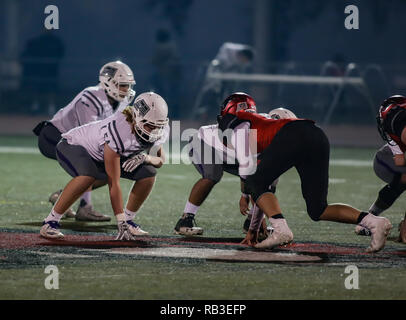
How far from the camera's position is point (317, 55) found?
3106cm

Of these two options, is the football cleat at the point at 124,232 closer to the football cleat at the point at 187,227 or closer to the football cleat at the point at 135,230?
the football cleat at the point at 135,230

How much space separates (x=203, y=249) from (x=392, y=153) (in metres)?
2.07

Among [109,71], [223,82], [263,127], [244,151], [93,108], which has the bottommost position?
[244,151]

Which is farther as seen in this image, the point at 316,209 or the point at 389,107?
the point at 389,107

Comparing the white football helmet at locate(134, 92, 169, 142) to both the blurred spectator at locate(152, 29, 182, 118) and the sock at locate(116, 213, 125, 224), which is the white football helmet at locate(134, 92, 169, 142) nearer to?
the sock at locate(116, 213, 125, 224)

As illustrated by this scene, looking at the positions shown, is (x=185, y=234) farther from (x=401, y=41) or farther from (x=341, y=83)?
(x=401, y=41)

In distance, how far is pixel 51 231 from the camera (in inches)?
320

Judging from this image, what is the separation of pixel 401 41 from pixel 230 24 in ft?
17.8

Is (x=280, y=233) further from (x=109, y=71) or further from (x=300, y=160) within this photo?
(x=109, y=71)

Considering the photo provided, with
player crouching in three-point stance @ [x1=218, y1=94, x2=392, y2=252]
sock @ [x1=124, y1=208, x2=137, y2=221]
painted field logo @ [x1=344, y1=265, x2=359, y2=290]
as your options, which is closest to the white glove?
sock @ [x1=124, y1=208, x2=137, y2=221]

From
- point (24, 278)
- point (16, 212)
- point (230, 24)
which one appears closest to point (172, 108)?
point (230, 24)

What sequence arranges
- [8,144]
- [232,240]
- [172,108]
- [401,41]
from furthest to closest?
[401,41] < [172,108] < [8,144] < [232,240]

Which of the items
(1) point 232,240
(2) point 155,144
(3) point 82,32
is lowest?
(1) point 232,240

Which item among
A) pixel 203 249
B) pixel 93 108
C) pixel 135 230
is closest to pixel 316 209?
pixel 203 249
